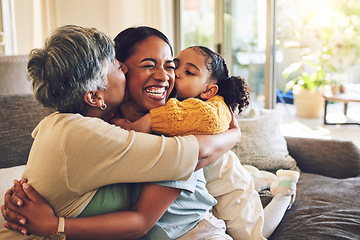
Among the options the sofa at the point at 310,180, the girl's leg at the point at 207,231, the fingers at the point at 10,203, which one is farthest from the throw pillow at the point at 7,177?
the girl's leg at the point at 207,231

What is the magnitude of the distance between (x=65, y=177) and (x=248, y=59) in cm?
448

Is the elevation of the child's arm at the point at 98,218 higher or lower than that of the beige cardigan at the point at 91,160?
lower

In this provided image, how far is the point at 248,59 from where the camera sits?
202 inches

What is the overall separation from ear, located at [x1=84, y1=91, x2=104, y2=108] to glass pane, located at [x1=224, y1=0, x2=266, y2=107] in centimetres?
404

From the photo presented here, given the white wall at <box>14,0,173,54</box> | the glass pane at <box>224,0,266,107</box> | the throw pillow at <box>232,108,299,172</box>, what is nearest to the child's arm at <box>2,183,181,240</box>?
the throw pillow at <box>232,108,299,172</box>

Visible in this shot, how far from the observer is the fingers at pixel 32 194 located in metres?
0.95

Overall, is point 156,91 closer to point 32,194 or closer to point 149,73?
point 149,73

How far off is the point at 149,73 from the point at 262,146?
4.45 ft

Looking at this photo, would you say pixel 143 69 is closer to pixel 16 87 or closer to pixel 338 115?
pixel 16 87

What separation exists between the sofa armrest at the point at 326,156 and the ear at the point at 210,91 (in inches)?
51.4

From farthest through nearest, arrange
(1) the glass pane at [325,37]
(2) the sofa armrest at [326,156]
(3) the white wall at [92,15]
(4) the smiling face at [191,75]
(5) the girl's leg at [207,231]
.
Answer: (1) the glass pane at [325,37] → (3) the white wall at [92,15] → (2) the sofa armrest at [326,156] → (4) the smiling face at [191,75] → (5) the girl's leg at [207,231]

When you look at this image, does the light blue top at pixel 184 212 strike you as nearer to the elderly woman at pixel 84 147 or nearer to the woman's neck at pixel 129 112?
the elderly woman at pixel 84 147

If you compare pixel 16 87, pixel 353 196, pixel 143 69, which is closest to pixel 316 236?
pixel 353 196

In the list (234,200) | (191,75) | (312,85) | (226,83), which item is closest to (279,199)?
(234,200)
